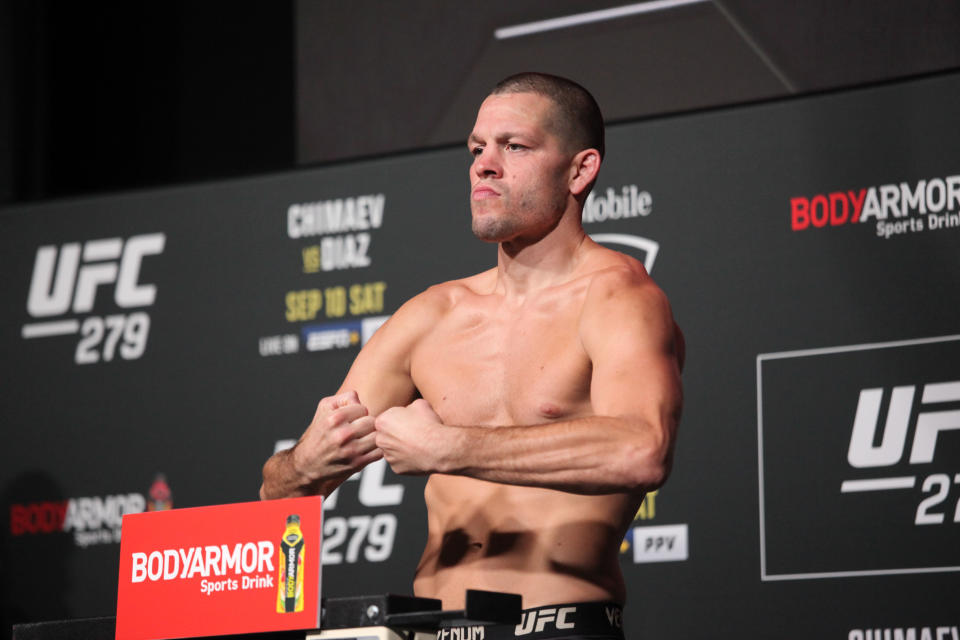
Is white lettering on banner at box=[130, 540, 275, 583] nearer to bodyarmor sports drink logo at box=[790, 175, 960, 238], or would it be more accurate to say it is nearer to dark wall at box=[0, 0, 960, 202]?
bodyarmor sports drink logo at box=[790, 175, 960, 238]

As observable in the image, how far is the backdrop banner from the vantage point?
3258mm

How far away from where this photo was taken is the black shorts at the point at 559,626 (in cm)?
228

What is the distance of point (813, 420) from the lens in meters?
3.33

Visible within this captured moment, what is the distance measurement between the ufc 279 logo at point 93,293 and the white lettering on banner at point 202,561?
7.79 feet

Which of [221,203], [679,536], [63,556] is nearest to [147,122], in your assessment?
[221,203]

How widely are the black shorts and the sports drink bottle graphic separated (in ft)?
1.74

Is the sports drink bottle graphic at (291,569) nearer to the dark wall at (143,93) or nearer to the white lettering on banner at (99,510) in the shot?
the white lettering on banner at (99,510)

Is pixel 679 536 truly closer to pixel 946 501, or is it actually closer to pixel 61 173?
pixel 946 501

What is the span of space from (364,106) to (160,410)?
1.18 metres

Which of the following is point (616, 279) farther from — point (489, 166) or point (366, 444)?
point (366, 444)

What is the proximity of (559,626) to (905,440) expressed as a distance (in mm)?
1322

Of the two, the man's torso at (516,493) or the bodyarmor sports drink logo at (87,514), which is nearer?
the man's torso at (516,493)

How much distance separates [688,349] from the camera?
3555mm

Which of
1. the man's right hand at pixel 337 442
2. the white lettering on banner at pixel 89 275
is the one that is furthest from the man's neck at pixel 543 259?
the white lettering on banner at pixel 89 275
